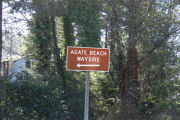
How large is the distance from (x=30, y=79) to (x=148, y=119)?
170 inches

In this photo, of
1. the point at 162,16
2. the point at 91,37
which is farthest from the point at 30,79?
the point at 162,16

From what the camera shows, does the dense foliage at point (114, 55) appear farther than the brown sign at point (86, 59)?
Yes

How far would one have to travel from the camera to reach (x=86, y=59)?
4.95m

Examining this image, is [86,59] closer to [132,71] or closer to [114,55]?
[132,71]

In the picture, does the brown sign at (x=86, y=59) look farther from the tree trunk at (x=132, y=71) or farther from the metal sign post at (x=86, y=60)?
the tree trunk at (x=132, y=71)

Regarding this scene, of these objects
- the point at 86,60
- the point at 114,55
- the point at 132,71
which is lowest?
the point at 132,71

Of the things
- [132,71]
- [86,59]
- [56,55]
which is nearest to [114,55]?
[132,71]

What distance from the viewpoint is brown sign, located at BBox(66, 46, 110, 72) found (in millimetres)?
4887

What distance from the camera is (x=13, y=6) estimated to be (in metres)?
8.71

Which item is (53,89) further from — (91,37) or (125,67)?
(125,67)

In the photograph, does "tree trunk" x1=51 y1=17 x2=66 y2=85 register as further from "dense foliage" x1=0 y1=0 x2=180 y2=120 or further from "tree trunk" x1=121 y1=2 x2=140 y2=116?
"tree trunk" x1=121 y1=2 x2=140 y2=116

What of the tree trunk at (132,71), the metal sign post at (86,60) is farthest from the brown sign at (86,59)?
the tree trunk at (132,71)

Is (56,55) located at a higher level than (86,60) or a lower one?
higher

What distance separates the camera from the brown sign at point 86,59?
4.89 meters
